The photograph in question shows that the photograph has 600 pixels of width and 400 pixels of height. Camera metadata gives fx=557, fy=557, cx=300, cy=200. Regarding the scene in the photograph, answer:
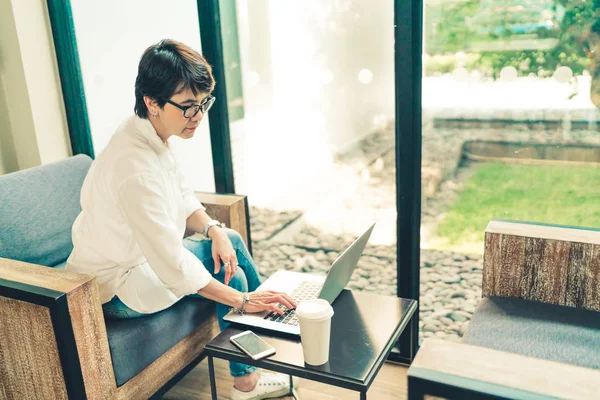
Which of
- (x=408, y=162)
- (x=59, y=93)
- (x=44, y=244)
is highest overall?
(x=59, y=93)

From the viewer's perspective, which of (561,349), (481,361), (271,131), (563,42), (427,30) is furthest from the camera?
(271,131)

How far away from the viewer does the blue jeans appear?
174 cm

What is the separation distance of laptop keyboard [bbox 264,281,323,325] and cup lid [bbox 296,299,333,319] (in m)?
0.25

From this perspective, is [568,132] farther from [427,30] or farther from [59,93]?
[59,93]

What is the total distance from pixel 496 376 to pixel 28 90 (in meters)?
2.23

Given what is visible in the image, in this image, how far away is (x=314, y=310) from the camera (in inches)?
51.2

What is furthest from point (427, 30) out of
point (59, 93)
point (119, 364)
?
point (59, 93)

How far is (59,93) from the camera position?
8.39 feet

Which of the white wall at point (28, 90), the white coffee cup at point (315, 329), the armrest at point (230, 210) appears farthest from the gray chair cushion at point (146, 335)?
the white wall at point (28, 90)

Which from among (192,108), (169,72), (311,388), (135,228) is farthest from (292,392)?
(169,72)

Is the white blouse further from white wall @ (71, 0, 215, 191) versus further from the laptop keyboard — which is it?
white wall @ (71, 0, 215, 191)

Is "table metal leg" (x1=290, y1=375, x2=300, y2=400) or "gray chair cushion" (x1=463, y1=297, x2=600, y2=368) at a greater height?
"gray chair cushion" (x1=463, y1=297, x2=600, y2=368)

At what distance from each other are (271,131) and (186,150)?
46cm

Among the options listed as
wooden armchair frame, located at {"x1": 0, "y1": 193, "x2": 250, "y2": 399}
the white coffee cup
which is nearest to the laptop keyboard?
the white coffee cup
